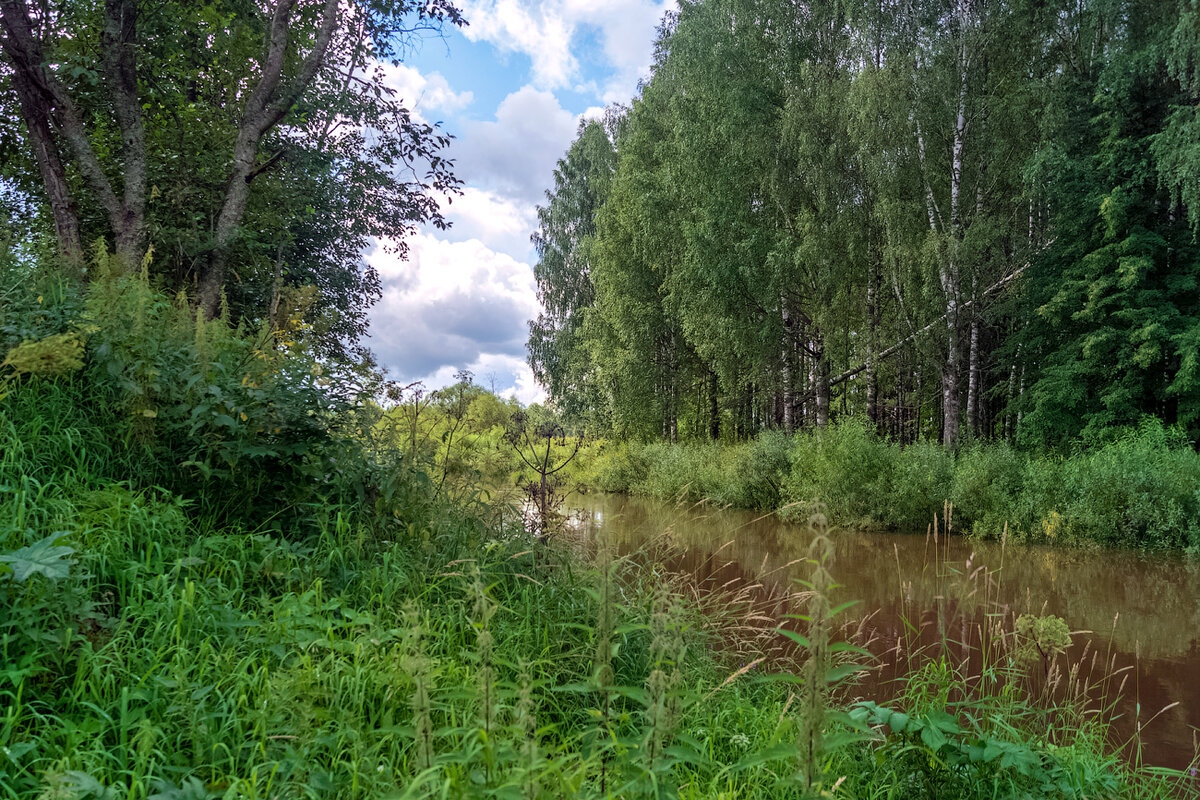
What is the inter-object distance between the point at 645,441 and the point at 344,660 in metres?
19.1

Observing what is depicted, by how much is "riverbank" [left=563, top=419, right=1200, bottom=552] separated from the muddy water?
0.48m

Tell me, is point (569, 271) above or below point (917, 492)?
above

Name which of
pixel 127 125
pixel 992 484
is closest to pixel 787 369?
pixel 992 484

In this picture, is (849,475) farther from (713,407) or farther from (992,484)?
(713,407)

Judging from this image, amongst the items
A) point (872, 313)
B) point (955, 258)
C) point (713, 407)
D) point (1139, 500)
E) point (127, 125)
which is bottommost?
point (1139, 500)

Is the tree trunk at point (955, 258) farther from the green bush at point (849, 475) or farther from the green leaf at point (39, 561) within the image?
the green leaf at point (39, 561)

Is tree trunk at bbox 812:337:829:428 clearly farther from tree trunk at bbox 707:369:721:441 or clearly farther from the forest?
tree trunk at bbox 707:369:721:441

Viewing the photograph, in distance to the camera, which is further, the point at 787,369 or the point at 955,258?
the point at 787,369

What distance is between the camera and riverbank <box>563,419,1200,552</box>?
946cm

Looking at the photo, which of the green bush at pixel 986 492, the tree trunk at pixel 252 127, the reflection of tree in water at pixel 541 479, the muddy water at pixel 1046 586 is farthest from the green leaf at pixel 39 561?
the green bush at pixel 986 492

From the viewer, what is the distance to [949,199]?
14.1 metres

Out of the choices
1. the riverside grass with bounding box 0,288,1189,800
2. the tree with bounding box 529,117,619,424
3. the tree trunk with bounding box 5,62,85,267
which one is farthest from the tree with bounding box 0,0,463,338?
the tree with bounding box 529,117,619,424

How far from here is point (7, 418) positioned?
126 inches

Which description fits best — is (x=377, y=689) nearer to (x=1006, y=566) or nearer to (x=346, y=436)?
(x=346, y=436)
